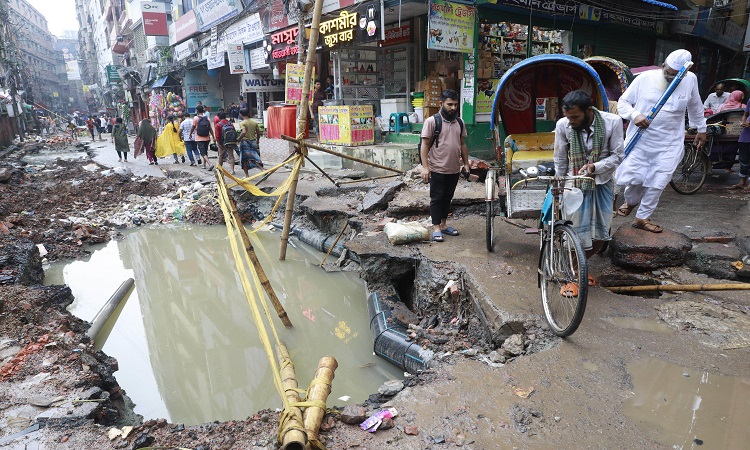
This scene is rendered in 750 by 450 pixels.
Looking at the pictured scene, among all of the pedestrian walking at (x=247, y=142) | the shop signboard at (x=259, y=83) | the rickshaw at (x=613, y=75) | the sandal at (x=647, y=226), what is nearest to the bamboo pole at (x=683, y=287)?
the sandal at (x=647, y=226)

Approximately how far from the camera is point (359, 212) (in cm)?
673

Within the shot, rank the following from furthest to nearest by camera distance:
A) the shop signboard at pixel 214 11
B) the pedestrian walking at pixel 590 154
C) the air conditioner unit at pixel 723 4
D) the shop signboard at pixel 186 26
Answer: the shop signboard at pixel 186 26
the shop signboard at pixel 214 11
the air conditioner unit at pixel 723 4
the pedestrian walking at pixel 590 154

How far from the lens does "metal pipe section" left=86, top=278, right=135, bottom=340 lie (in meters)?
4.49

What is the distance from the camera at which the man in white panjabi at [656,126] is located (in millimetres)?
3969

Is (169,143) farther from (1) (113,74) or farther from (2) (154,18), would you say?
(1) (113,74)

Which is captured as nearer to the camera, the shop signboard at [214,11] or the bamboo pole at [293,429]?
the bamboo pole at [293,429]

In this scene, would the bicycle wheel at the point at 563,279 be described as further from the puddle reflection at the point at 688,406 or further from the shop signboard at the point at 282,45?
the shop signboard at the point at 282,45

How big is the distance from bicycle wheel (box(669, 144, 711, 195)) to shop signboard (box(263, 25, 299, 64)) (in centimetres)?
925

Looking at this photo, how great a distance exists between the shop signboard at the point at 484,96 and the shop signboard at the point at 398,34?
8.26 ft

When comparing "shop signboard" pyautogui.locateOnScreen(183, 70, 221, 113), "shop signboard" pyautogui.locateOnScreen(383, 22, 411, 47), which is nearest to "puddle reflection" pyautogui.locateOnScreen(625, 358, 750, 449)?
"shop signboard" pyautogui.locateOnScreen(383, 22, 411, 47)

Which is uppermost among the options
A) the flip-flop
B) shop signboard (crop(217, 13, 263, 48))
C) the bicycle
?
shop signboard (crop(217, 13, 263, 48))

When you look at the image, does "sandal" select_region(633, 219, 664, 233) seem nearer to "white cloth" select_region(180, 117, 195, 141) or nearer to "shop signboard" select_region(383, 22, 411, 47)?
"shop signboard" select_region(383, 22, 411, 47)

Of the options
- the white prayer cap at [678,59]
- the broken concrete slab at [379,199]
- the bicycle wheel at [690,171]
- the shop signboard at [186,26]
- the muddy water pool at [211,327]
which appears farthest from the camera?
the shop signboard at [186,26]

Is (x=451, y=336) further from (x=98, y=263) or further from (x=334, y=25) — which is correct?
(x=334, y=25)
